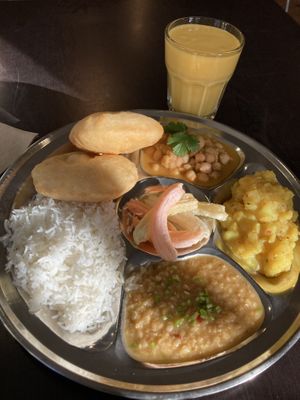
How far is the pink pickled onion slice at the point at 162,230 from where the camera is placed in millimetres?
1355

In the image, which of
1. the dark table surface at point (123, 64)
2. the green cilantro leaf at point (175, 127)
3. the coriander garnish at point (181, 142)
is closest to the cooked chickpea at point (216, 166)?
the coriander garnish at point (181, 142)

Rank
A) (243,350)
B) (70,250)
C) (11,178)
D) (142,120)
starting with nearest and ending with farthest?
(243,350)
(70,250)
(11,178)
(142,120)

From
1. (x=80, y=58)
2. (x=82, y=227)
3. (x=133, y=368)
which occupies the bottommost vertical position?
(x=133, y=368)

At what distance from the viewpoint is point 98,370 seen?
1.06m

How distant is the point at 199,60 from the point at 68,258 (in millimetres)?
1044

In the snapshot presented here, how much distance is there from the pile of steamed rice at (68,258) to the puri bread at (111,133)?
233mm

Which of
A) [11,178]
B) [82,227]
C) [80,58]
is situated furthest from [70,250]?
[80,58]

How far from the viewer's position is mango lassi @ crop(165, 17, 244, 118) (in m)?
1.75

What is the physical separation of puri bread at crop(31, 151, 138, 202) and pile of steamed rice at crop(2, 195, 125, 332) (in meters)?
0.05

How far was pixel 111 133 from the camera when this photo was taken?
1.51 metres

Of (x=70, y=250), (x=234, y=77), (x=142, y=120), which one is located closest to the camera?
(x=70, y=250)

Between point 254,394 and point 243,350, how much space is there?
0.12 meters

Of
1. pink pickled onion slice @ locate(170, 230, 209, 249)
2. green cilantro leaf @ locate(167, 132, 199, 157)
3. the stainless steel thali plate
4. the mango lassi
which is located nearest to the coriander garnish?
green cilantro leaf @ locate(167, 132, 199, 157)

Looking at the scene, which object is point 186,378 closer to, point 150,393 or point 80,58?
point 150,393
